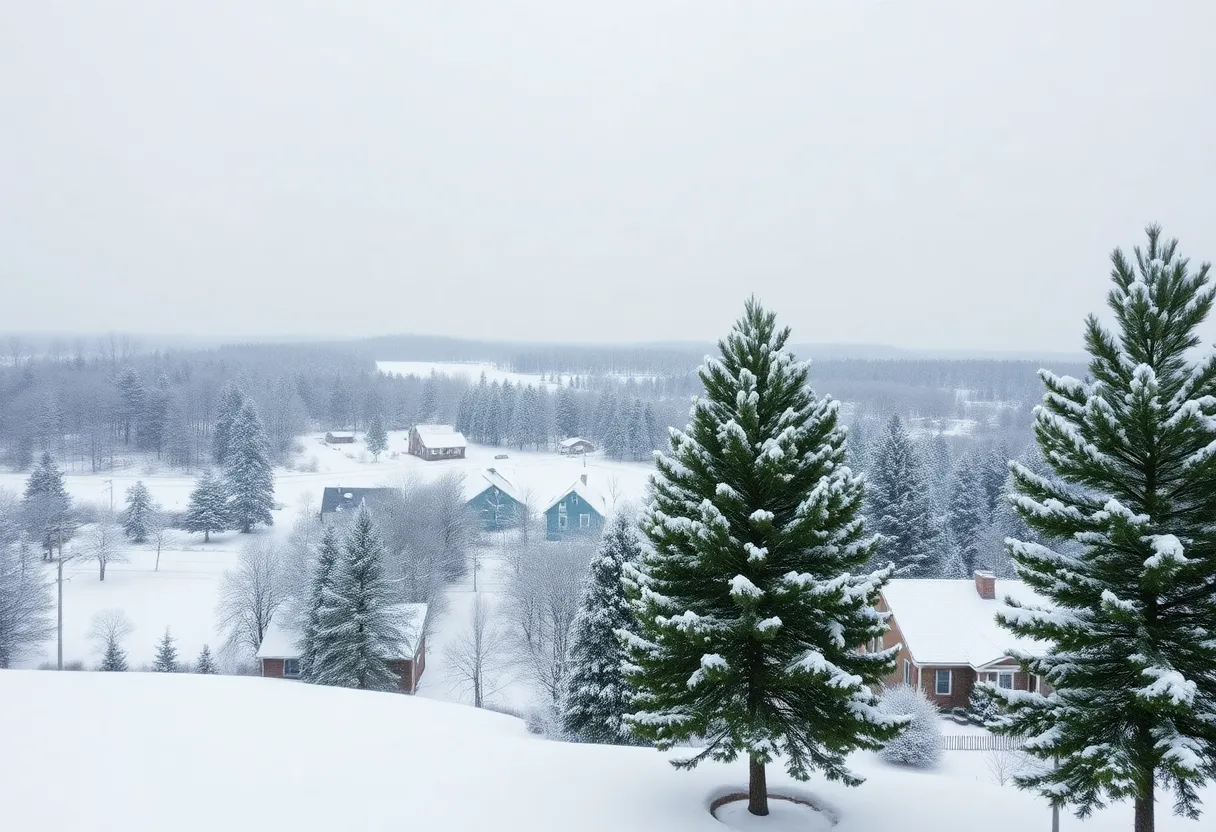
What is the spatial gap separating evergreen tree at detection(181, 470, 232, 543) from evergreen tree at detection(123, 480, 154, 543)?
2.35m

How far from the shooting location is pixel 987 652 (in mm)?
23125

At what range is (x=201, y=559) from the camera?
43.4m

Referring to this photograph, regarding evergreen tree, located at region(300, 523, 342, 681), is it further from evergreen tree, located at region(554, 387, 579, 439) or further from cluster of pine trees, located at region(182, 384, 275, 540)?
evergreen tree, located at region(554, 387, 579, 439)

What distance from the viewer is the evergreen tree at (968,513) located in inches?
1583

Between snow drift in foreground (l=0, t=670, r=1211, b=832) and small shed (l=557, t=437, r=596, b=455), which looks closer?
snow drift in foreground (l=0, t=670, r=1211, b=832)

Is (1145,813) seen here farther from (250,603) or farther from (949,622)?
(250,603)

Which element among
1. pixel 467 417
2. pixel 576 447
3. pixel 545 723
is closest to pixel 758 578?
pixel 545 723

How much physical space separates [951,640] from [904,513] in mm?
13183

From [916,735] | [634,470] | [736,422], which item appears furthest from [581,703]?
[634,470]

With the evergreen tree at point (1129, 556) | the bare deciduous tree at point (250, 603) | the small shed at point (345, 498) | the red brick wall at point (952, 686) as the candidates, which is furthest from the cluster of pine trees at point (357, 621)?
the small shed at point (345, 498)

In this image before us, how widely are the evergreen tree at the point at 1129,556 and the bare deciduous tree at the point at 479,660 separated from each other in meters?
21.5

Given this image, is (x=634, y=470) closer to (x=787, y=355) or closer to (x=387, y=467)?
(x=387, y=467)

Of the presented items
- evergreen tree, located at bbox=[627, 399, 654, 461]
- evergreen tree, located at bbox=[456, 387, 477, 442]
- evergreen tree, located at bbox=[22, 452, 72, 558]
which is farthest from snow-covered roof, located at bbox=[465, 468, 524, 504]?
evergreen tree, located at bbox=[456, 387, 477, 442]

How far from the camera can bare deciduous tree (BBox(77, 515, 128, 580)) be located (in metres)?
39.2
